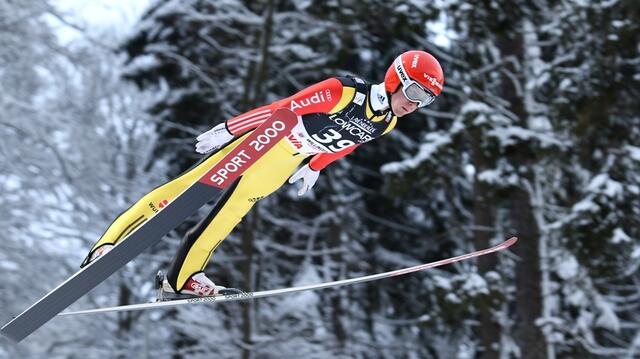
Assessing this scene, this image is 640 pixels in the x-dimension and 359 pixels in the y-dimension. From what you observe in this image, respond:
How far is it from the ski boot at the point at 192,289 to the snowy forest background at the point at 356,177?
15.5 ft

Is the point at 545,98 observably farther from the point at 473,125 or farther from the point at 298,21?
the point at 298,21

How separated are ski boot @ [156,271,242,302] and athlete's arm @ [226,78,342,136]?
2.30ft

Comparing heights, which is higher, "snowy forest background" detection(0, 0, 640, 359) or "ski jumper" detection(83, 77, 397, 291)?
"ski jumper" detection(83, 77, 397, 291)

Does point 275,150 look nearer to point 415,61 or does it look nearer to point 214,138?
point 214,138

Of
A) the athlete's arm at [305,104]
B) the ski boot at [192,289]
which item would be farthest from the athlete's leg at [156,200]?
the ski boot at [192,289]

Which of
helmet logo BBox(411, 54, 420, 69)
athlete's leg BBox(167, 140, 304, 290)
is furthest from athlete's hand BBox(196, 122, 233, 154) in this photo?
helmet logo BBox(411, 54, 420, 69)

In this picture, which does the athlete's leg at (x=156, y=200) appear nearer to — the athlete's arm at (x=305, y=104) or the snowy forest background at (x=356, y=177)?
the athlete's arm at (x=305, y=104)

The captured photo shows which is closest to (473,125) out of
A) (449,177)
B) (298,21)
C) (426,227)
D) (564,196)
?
(449,177)

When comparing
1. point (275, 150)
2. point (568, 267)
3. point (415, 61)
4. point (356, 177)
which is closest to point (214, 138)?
point (275, 150)

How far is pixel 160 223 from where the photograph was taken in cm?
383

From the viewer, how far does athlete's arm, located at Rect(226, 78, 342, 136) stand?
3896 mm

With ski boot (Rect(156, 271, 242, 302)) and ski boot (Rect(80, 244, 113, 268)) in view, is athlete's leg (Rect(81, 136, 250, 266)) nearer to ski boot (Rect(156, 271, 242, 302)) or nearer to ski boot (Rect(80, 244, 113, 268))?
ski boot (Rect(80, 244, 113, 268))

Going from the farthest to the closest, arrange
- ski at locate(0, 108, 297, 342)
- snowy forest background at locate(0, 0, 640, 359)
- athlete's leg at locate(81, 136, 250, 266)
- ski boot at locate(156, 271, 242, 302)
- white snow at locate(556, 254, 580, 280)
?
white snow at locate(556, 254, 580, 280) → snowy forest background at locate(0, 0, 640, 359) → ski boot at locate(156, 271, 242, 302) → athlete's leg at locate(81, 136, 250, 266) → ski at locate(0, 108, 297, 342)

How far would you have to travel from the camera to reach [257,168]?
412cm
